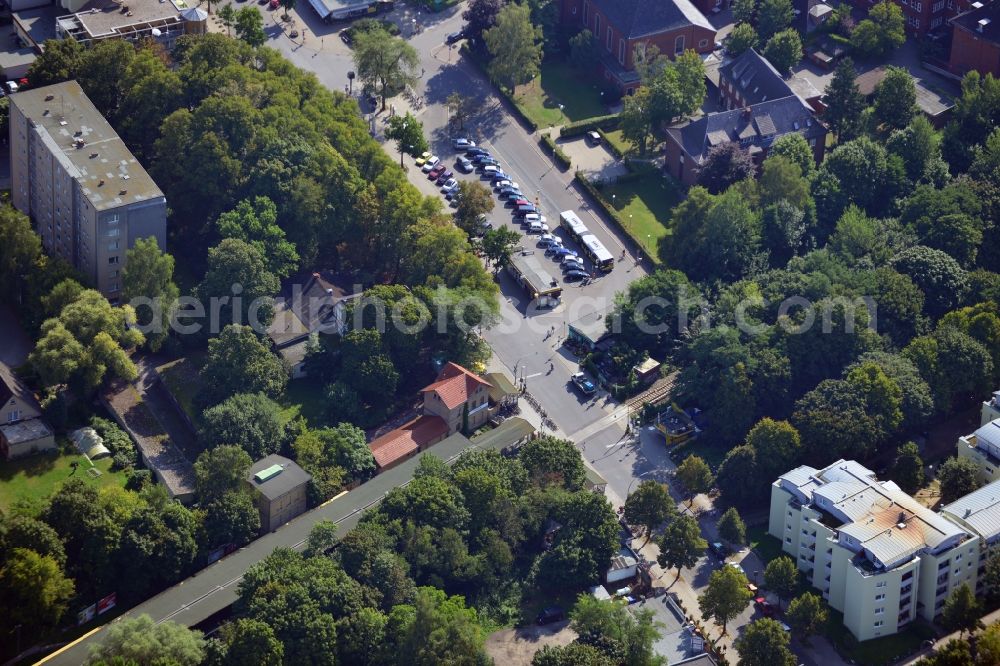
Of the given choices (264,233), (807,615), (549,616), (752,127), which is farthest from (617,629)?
(752,127)

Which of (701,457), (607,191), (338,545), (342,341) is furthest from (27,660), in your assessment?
(607,191)

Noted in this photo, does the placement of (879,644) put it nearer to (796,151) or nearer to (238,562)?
(238,562)

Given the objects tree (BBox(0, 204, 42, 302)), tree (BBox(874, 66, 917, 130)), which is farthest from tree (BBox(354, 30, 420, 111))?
tree (BBox(874, 66, 917, 130))

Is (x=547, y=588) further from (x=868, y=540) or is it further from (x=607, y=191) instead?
(x=607, y=191)

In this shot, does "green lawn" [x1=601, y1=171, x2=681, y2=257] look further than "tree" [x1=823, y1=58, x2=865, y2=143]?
No

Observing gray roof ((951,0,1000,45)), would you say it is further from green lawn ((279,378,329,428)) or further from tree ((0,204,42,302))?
tree ((0,204,42,302))

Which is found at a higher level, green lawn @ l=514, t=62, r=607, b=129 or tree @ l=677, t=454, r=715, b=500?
green lawn @ l=514, t=62, r=607, b=129
